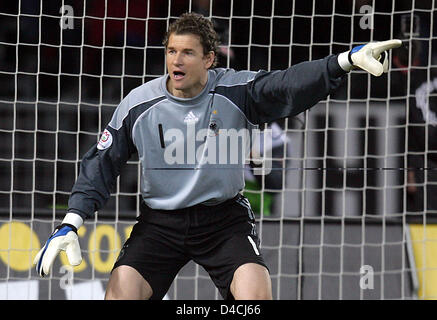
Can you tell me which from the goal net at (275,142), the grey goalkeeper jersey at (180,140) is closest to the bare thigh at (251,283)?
the grey goalkeeper jersey at (180,140)

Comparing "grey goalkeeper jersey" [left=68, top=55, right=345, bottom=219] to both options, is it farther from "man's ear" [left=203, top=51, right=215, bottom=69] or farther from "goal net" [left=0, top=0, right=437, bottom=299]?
"goal net" [left=0, top=0, right=437, bottom=299]

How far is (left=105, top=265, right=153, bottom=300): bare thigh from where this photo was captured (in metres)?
3.69

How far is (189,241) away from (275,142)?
6.48ft

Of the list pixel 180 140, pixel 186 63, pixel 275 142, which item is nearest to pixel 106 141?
pixel 180 140

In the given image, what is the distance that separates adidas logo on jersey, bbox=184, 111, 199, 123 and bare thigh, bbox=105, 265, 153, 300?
23.0 inches

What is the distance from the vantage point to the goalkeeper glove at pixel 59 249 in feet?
12.1

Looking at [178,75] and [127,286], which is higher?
[178,75]

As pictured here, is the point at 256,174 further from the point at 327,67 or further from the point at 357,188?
the point at 327,67

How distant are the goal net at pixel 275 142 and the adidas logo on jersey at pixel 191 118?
1.69 metres

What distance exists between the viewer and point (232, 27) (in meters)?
5.88

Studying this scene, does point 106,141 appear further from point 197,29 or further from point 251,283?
point 251,283

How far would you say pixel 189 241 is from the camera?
3881mm

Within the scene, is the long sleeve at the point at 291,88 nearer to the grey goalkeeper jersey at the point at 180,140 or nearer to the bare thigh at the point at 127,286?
the grey goalkeeper jersey at the point at 180,140
